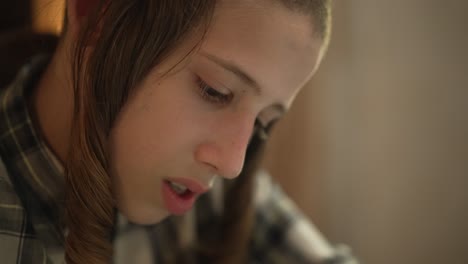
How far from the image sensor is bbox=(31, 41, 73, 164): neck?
0.65 meters

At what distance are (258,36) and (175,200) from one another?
26 centimetres

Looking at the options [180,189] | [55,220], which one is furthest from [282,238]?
[55,220]

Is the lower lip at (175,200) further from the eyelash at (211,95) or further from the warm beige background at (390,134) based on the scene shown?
the warm beige background at (390,134)

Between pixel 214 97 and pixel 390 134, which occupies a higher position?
pixel 390 134

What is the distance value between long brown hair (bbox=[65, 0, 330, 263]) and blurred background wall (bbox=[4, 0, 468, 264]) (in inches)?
18.2

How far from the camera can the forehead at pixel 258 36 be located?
1.85 feet

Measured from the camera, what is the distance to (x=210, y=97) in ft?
1.98

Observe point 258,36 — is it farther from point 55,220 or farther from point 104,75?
point 55,220

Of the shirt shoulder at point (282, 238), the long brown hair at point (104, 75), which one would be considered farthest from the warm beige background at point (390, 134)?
the long brown hair at point (104, 75)

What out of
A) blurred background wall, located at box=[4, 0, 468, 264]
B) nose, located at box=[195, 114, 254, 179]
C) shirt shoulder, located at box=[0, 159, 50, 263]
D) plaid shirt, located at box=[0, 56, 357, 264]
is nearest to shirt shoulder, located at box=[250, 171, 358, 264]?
plaid shirt, located at box=[0, 56, 357, 264]

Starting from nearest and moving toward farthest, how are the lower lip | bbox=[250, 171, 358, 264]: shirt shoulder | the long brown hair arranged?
the long brown hair
the lower lip
bbox=[250, 171, 358, 264]: shirt shoulder

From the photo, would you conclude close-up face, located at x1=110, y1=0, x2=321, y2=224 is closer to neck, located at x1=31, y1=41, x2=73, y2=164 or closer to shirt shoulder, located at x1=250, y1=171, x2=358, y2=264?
neck, located at x1=31, y1=41, x2=73, y2=164

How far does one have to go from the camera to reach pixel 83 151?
0.58 meters

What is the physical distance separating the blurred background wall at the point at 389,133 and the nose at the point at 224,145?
55 cm
